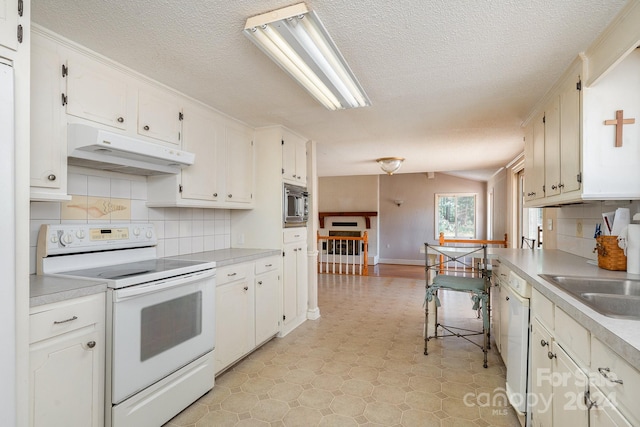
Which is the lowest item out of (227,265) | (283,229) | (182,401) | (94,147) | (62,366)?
(182,401)

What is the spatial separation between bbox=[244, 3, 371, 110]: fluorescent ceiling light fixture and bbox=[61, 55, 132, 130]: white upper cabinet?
Result: 1.01 meters

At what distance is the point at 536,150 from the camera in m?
2.71

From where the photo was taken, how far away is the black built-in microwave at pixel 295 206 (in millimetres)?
3354

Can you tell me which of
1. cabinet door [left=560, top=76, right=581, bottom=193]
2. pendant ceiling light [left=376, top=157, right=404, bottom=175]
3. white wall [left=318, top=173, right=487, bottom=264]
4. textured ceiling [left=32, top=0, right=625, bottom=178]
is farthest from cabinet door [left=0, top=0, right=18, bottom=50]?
white wall [left=318, top=173, right=487, bottom=264]

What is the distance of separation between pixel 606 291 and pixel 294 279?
8.58 feet

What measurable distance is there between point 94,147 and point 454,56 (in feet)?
6.95

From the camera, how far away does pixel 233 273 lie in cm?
261

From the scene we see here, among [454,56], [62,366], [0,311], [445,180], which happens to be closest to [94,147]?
[0,311]

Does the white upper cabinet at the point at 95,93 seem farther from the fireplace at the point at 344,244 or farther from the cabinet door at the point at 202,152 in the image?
the fireplace at the point at 344,244

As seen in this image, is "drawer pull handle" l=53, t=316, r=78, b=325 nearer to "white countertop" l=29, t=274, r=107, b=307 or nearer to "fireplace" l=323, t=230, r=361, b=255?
"white countertop" l=29, t=274, r=107, b=307

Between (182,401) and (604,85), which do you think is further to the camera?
(182,401)

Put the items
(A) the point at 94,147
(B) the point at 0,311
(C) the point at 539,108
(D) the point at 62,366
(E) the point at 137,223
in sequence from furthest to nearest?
(C) the point at 539,108 < (E) the point at 137,223 < (A) the point at 94,147 < (D) the point at 62,366 < (B) the point at 0,311

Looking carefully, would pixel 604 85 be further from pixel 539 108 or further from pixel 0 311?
pixel 0 311

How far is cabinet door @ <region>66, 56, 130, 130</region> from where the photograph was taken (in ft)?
5.85
